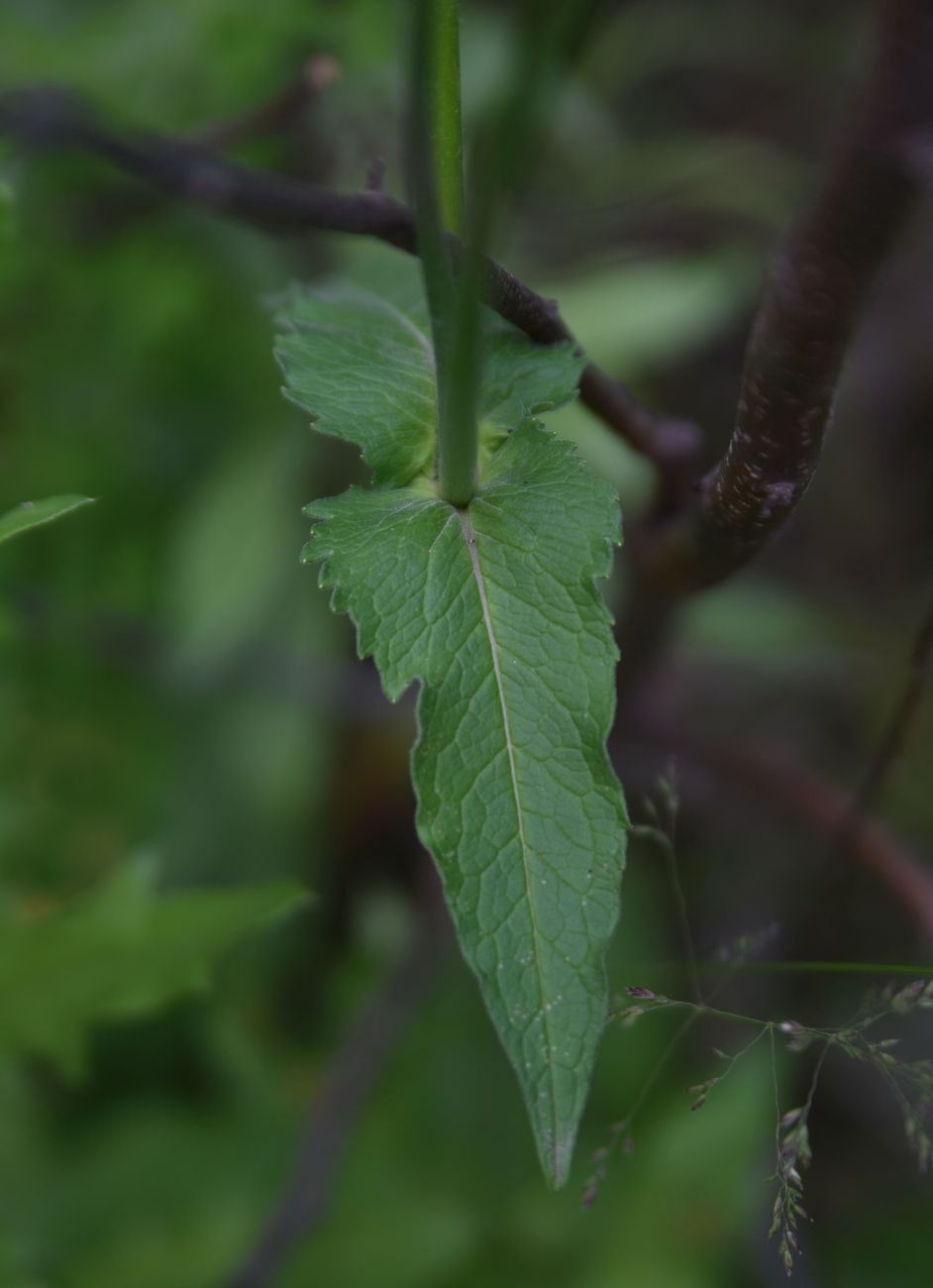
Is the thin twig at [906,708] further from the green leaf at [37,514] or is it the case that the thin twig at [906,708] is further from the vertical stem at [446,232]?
the green leaf at [37,514]

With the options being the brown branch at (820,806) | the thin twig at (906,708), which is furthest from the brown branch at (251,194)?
the brown branch at (820,806)

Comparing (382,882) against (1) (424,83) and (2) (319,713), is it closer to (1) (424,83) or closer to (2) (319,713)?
(2) (319,713)

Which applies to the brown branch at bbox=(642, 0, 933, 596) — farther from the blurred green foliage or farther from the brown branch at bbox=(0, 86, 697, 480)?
the blurred green foliage

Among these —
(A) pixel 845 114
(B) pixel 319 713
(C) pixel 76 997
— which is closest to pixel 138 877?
(C) pixel 76 997

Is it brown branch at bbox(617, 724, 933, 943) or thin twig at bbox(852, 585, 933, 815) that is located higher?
thin twig at bbox(852, 585, 933, 815)

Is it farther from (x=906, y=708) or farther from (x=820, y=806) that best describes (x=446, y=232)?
(x=820, y=806)

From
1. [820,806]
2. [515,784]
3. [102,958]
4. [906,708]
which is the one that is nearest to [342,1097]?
[102,958]

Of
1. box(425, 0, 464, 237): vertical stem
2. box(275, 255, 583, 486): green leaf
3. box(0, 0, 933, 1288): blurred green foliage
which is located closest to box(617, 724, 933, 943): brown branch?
box(0, 0, 933, 1288): blurred green foliage
